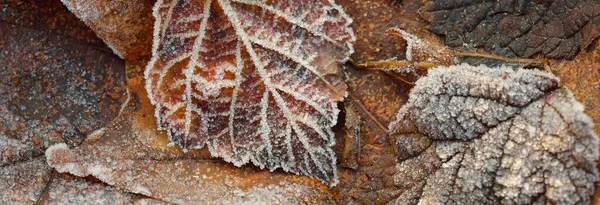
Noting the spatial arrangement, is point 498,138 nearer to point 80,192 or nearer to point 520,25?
point 520,25

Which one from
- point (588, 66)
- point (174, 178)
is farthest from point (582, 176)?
point (174, 178)

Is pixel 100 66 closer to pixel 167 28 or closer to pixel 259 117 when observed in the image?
pixel 167 28

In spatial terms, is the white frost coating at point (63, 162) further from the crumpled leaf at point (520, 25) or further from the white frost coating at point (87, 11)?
the crumpled leaf at point (520, 25)


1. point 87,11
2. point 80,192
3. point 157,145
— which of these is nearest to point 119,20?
point 87,11

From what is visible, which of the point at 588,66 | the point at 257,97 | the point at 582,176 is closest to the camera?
the point at 582,176

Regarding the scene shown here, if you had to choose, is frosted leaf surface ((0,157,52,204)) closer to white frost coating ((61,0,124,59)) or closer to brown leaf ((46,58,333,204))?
brown leaf ((46,58,333,204))

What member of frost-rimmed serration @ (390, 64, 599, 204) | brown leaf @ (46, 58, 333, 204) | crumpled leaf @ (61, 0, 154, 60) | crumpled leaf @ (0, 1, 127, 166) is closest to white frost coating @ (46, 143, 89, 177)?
brown leaf @ (46, 58, 333, 204)

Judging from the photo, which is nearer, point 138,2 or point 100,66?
point 138,2
